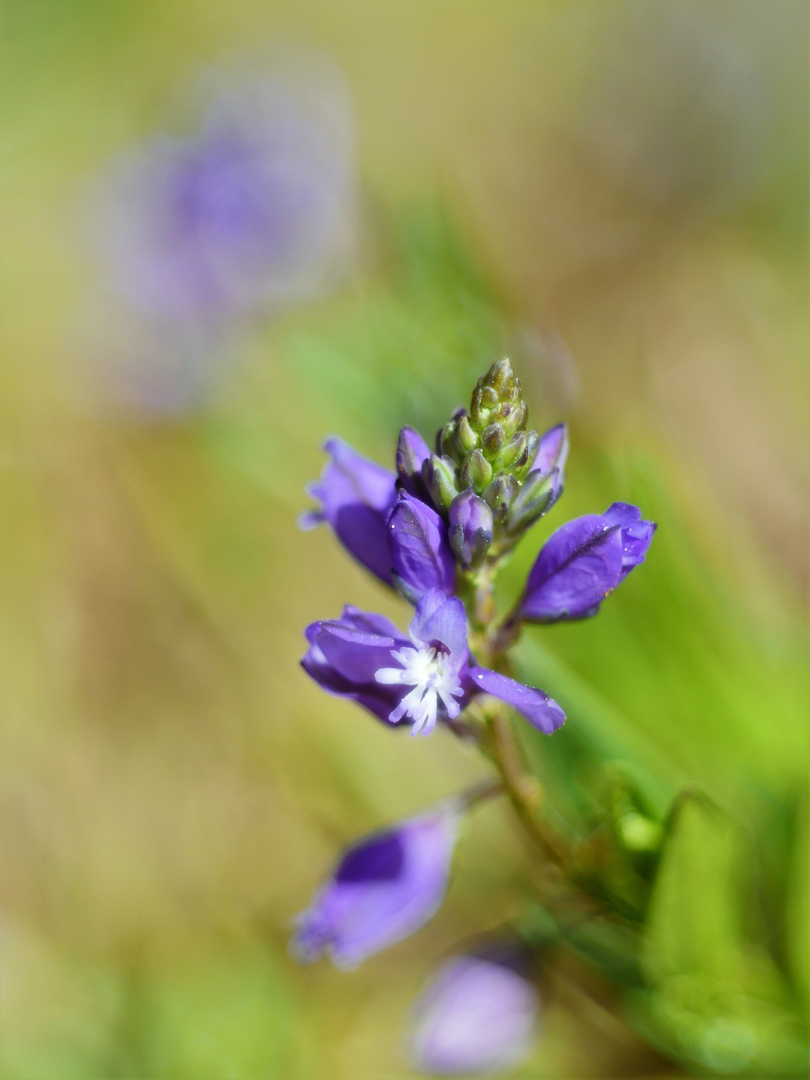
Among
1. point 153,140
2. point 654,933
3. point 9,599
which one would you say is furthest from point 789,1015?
point 153,140

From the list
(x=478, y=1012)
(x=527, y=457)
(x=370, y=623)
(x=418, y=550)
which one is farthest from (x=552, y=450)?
(x=478, y=1012)

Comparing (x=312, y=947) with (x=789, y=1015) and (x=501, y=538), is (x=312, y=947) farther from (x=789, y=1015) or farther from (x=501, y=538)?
(x=789, y=1015)

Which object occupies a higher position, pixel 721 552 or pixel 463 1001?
pixel 721 552

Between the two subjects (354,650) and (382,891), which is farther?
(382,891)

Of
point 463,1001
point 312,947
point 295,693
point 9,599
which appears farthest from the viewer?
point 9,599

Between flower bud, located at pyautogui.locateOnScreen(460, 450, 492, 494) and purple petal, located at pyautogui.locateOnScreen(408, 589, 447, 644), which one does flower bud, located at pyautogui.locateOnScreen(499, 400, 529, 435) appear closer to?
flower bud, located at pyautogui.locateOnScreen(460, 450, 492, 494)

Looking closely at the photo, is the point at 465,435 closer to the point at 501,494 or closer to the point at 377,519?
the point at 501,494
